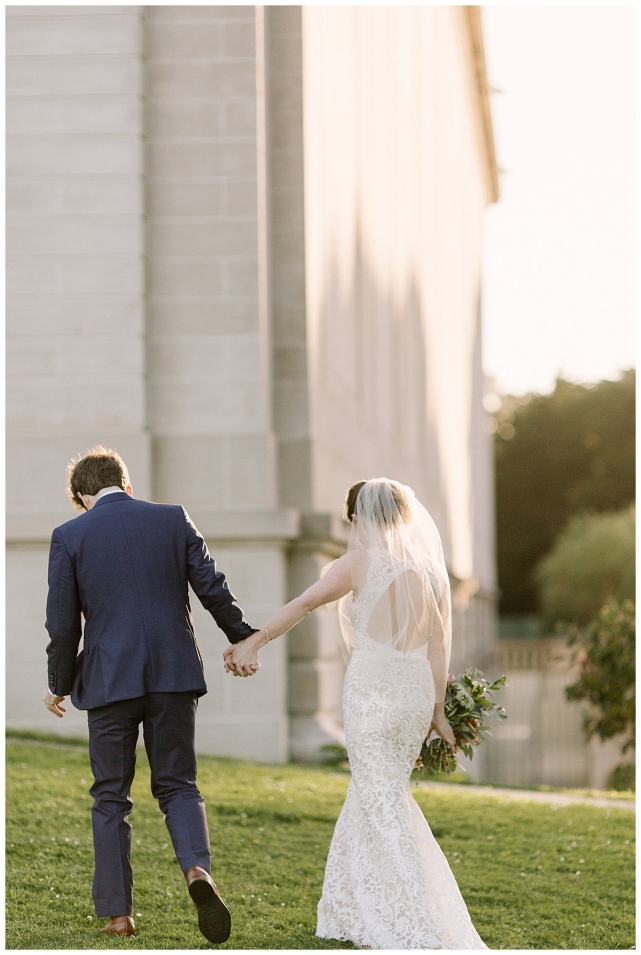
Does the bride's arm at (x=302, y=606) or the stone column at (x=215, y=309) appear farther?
the stone column at (x=215, y=309)

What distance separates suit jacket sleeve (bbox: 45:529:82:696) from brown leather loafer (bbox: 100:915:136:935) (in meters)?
1.00

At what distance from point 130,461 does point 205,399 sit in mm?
857

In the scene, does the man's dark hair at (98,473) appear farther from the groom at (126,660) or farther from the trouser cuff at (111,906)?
the trouser cuff at (111,906)

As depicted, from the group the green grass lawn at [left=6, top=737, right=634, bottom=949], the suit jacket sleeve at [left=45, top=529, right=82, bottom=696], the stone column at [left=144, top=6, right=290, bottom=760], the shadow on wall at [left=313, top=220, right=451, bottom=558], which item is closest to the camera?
the suit jacket sleeve at [left=45, top=529, right=82, bottom=696]

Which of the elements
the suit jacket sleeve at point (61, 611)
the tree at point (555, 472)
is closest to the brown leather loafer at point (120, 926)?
the suit jacket sleeve at point (61, 611)

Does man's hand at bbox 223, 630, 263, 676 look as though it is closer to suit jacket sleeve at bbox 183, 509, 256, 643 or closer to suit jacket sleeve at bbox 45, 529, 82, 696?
suit jacket sleeve at bbox 183, 509, 256, 643

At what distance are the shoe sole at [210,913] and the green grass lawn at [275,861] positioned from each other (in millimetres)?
434

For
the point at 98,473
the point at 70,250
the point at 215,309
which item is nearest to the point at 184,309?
the point at 215,309

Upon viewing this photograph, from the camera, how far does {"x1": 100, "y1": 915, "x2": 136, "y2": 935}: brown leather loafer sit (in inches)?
196

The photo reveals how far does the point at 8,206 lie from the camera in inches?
430

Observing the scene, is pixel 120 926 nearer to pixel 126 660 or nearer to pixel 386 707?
pixel 126 660

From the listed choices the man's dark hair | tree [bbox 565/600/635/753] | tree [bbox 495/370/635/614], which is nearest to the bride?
the man's dark hair

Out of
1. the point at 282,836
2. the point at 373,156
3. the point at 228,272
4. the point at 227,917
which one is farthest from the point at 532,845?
the point at 373,156

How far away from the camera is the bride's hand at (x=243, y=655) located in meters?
5.43
